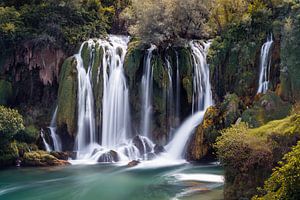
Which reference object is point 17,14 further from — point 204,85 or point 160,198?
point 160,198

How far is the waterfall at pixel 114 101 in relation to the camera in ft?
106

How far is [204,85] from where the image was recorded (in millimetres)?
32094

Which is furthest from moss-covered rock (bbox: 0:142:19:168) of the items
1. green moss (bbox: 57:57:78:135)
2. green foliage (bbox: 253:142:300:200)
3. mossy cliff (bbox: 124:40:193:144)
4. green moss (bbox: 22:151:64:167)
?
green foliage (bbox: 253:142:300:200)

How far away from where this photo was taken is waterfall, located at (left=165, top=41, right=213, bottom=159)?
29.9 meters

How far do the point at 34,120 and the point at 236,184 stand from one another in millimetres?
21070

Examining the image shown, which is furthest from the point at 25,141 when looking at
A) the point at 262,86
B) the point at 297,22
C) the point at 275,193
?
the point at 275,193

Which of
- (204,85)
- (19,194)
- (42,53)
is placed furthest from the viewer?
(42,53)

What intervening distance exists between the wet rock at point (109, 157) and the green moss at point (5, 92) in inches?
388

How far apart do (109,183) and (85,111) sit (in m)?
10.4

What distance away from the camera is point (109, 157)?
95.0 ft

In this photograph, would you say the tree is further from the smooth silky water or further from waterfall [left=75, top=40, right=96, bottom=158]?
waterfall [left=75, top=40, right=96, bottom=158]

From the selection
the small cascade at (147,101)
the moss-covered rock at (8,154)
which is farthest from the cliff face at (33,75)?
the small cascade at (147,101)

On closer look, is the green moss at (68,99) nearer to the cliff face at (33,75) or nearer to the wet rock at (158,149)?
the cliff face at (33,75)

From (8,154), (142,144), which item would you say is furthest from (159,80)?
(8,154)
